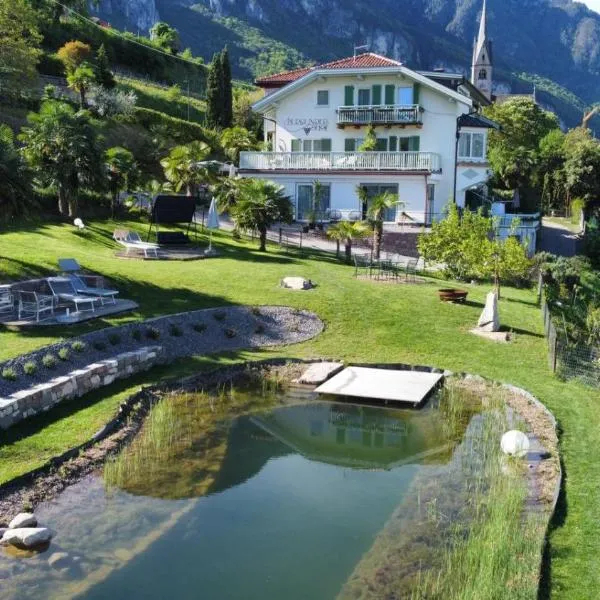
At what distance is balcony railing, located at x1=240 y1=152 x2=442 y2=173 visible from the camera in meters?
38.9

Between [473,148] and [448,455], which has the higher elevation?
[473,148]

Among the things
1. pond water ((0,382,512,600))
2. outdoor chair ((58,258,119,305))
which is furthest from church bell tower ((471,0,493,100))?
pond water ((0,382,512,600))

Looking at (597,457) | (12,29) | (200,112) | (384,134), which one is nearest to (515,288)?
(384,134)

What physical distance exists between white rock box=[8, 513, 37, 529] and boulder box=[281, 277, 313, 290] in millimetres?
14765

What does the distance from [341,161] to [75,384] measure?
27.0 m

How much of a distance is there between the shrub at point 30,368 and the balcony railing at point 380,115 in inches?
1192

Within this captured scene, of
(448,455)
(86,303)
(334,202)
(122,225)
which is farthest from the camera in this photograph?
(334,202)

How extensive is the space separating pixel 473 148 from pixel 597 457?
3107cm

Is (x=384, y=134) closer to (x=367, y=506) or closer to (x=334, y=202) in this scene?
(x=334, y=202)

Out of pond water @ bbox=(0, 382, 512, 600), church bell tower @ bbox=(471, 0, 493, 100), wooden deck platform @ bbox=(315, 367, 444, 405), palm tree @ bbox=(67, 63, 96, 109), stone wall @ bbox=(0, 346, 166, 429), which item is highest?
church bell tower @ bbox=(471, 0, 493, 100)

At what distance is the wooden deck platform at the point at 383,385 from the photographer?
17.2 metres

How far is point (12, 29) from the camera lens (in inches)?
1671

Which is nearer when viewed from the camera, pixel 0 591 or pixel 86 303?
pixel 0 591

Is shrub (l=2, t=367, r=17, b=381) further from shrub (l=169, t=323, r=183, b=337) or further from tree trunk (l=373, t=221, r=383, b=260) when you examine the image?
tree trunk (l=373, t=221, r=383, b=260)
